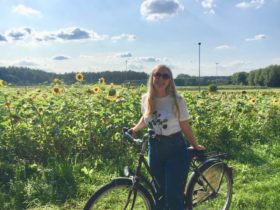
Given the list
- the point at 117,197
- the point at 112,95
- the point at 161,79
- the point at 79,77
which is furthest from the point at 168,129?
the point at 79,77

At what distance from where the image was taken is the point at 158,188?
4.78 metres

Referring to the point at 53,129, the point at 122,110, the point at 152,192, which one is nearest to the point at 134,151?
the point at 122,110

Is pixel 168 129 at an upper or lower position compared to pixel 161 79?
lower

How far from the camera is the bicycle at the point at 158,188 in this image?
4457 mm

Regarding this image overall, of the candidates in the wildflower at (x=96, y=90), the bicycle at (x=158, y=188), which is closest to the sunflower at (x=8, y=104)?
the wildflower at (x=96, y=90)

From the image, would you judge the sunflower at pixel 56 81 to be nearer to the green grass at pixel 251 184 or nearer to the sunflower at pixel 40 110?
the sunflower at pixel 40 110

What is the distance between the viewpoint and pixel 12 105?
7.75 m

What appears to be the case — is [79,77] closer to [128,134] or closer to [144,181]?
[128,134]

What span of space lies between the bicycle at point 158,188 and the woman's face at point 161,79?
45cm

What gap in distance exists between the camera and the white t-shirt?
4639mm

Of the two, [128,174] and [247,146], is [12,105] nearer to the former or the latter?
[128,174]

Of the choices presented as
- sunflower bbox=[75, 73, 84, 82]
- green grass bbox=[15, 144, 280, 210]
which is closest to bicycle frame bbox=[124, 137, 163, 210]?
green grass bbox=[15, 144, 280, 210]

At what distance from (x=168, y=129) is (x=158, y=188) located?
0.62 metres

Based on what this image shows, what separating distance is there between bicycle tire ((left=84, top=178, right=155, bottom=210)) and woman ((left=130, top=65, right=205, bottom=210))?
8.6 inches
